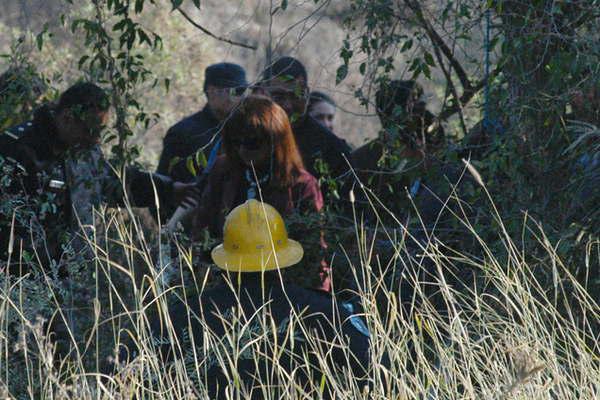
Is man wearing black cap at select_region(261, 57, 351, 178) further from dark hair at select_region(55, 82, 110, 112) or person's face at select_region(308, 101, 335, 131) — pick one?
dark hair at select_region(55, 82, 110, 112)

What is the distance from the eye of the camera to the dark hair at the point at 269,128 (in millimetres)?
5148

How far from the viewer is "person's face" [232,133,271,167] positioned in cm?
519

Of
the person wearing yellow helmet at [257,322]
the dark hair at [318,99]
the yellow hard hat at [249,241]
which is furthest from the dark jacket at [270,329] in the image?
the dark hair at [318,99]

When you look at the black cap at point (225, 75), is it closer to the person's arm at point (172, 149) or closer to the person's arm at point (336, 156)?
the person's arm at point (172, 149)

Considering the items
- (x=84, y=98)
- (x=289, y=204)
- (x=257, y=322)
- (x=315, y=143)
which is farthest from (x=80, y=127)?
(x=257, y=322)

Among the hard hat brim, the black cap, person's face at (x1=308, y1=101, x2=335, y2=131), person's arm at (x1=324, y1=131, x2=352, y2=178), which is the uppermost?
the black cap

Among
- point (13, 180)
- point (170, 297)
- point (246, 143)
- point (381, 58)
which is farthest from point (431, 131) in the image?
point (13, 180)

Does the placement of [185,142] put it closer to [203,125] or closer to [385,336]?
[203,125]

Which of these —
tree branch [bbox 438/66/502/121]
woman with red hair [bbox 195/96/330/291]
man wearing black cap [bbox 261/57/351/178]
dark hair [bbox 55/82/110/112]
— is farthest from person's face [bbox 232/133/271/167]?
man wearing black cap [bbox 261/57/351/178]

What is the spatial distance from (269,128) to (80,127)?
94 centimetres

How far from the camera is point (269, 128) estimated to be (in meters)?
5.14

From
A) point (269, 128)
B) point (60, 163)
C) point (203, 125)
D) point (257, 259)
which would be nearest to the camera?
point (257, 259)

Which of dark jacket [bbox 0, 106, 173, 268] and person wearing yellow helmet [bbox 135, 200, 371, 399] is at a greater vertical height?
dark jacket [bbox 0, 106, 173, 268]

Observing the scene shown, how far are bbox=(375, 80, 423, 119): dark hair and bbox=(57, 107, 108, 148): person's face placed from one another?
1.29m
